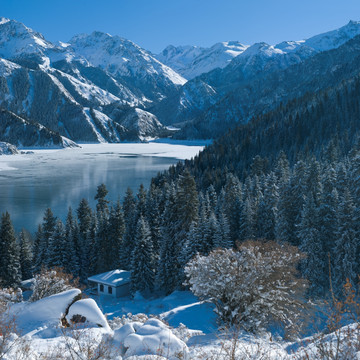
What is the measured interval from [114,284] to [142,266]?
3.97 meters

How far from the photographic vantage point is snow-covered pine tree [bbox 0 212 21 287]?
46.9 metres

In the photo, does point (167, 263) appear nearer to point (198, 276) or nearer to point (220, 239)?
point (220, 239)

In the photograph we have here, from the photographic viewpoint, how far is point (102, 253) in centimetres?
5522

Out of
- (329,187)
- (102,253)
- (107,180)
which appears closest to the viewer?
(329,187)

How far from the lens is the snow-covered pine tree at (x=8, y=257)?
46906mm

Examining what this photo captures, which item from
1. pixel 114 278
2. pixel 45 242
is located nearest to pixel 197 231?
pixel 114 278

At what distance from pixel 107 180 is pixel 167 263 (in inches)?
3320

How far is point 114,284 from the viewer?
43688 mm

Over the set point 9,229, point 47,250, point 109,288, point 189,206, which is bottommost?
point 109,288

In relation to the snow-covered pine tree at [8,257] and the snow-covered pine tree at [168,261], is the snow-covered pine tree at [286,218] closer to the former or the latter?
the snow-covered pine tree at [168,261]

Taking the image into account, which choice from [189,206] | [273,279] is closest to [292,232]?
[189,206]

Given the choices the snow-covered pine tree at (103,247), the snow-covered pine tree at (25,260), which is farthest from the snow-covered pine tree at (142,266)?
the snow-covered pine tree at (25,260)

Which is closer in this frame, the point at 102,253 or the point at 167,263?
the point at 167,263

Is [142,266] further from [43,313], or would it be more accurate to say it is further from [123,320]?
[43,313]
